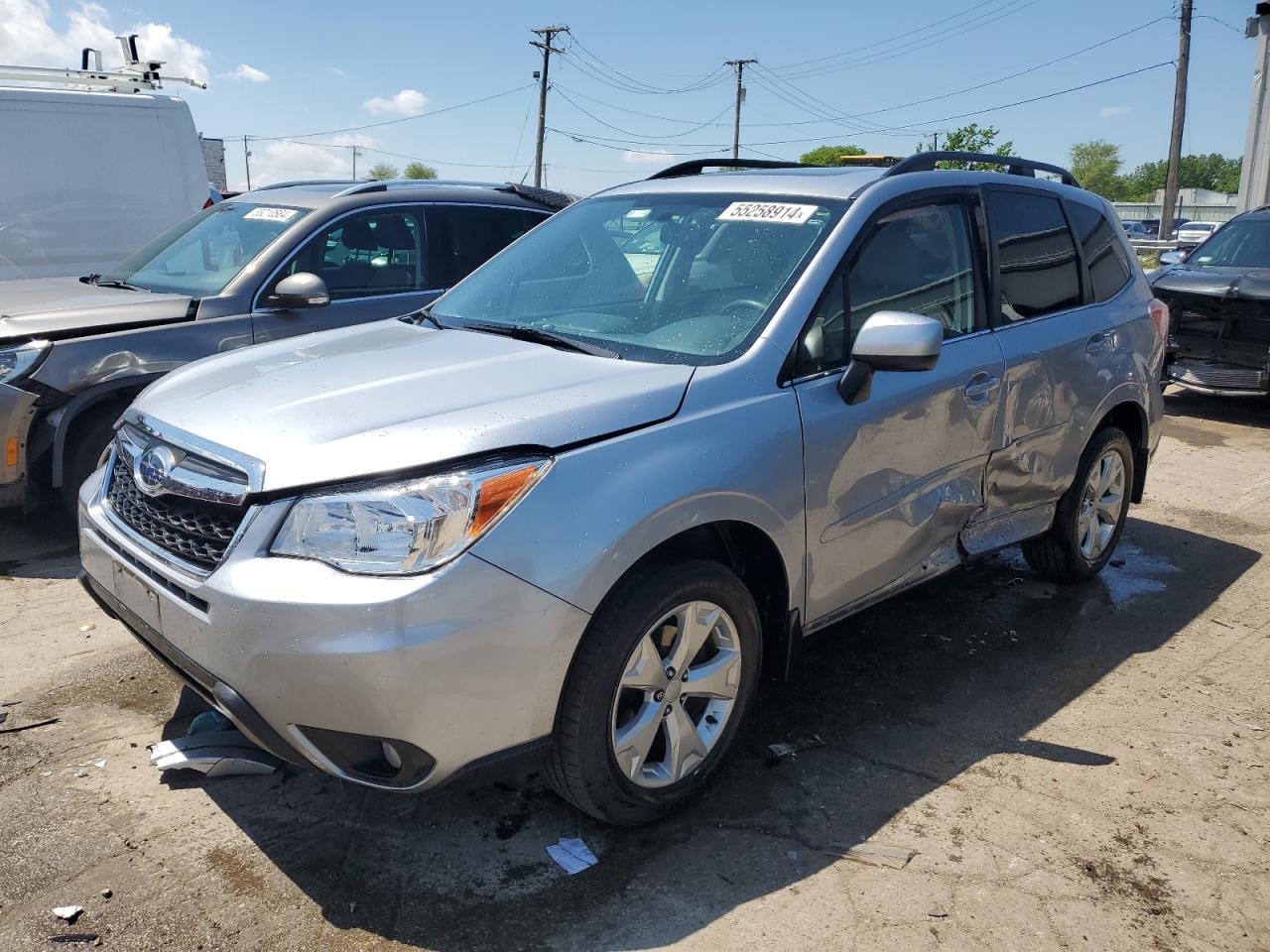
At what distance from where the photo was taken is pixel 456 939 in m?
2.55

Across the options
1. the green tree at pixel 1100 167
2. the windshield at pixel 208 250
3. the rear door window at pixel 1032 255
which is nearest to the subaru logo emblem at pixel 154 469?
the windshield at pixel 208 250

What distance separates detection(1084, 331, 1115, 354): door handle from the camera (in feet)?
14.9

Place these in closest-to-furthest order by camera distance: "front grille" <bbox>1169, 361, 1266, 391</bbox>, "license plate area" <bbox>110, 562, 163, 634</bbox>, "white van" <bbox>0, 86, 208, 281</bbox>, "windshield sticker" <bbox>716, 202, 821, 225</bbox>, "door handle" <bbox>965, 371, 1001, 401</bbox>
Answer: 1. "license plate area" <bbox>110, 562, 163, 634</bbox>
2. "windshield sticker" <bbox>716, 202, 821, 225</bbox>
3. "door handle" <bbox>965, 371, 1001, 401</bbox>
4. "white van" <bbox>0, 86, 208, 281</bbox>
5. "front grille" <bbox>1169, 361, 1266, 391</bbox>

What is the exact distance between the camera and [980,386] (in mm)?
3875

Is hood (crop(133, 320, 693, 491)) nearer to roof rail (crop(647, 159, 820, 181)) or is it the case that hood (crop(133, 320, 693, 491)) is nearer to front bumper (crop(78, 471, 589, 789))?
front bumper (crop(78, 471, 589, 789))

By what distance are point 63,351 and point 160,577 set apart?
2865 millimetres

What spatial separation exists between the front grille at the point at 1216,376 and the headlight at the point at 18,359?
29.4 feet

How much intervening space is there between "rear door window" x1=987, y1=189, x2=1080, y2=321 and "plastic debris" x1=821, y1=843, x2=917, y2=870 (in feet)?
7.15

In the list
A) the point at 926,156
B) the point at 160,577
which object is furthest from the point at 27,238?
the point at 926,156

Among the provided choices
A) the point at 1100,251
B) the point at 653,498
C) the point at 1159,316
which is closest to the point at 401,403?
the point at 653,498

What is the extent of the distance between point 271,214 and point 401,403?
12.1 ft

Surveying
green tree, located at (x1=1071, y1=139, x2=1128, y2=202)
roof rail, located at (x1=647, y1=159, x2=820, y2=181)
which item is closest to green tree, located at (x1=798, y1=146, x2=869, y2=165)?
roof rail, located at (x1=647, y1=159, x2=820, y2=181)

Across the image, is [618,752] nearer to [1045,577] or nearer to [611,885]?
[611,885]

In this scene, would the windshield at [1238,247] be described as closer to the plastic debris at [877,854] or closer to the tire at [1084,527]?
the tire at [1084,527]
